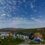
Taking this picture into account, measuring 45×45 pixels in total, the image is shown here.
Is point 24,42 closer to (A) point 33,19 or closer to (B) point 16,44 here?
(B) point 16,44

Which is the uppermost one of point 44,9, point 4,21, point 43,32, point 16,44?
point 44,9

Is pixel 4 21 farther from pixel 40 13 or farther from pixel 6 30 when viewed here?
pixel 40 13

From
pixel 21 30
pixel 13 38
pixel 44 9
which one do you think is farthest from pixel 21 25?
pixel 44 9

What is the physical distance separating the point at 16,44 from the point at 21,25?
0.19 m

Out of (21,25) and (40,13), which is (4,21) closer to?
(21,25)

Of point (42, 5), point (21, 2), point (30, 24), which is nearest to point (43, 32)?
point (30, 24)

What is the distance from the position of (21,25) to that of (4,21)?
18cm

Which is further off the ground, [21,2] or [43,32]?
[21,2]

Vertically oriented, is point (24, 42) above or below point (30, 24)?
below

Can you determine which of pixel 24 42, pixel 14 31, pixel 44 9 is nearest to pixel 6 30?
pixel 14 31

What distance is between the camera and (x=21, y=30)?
56.8 inches

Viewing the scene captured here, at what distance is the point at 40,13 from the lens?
1.45 meters

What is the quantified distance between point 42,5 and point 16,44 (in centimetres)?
47

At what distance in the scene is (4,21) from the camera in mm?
1454
